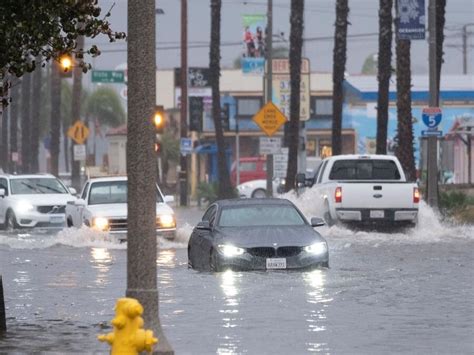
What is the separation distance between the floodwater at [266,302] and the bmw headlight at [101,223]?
1.70 feet

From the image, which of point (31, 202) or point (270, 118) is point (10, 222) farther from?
point (270, 118)

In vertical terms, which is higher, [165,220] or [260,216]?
[260,216]

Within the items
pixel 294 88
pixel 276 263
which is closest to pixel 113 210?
pixel 276 263

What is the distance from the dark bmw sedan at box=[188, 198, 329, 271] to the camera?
22.8 m

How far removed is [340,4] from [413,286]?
30.9 m

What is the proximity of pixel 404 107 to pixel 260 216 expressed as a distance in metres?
21.3

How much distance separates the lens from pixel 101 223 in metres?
31.8

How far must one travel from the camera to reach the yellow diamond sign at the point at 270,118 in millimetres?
48594

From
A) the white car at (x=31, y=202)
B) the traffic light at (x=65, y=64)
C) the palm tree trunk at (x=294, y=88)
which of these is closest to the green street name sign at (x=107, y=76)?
the palm tree trunk at (x=294, y=88)

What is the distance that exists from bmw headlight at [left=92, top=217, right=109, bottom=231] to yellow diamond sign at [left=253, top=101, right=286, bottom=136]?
17256 mm

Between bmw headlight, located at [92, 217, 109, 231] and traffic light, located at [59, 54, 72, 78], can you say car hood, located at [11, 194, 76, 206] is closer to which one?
bmw headlight, located at [92, 217, 109, 231]

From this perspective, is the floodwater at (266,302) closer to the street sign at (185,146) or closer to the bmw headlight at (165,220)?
the bmw headlight at (165,220)

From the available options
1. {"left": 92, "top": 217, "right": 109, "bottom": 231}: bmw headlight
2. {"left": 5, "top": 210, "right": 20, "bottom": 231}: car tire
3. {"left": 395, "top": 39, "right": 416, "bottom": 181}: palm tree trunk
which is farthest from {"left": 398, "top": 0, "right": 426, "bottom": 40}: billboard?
{"left": 92, "top": 217, "right": 109, "bottom": 231}: bmw headlight

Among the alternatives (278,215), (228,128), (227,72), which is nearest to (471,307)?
(278,215)
